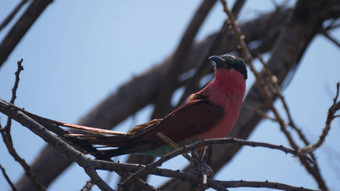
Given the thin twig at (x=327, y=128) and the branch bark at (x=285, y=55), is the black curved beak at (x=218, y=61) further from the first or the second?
the thin twig at (x=327, y=128)

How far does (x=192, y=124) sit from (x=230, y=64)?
0.65 meters

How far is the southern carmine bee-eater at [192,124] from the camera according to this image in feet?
10.2

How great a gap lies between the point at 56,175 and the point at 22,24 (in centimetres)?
259

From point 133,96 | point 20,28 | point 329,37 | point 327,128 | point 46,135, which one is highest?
point 329,37

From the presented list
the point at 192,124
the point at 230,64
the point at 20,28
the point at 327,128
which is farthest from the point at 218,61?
the point at 327,128

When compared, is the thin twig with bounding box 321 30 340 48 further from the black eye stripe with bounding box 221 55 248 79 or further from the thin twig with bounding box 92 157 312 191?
the thin twig with bounding box 92 157 312 191

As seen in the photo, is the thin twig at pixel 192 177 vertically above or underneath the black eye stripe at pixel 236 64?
underneath

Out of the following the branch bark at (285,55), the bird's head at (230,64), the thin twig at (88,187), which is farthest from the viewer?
the branch bark at (285,55)

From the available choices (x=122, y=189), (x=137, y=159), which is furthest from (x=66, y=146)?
(x=137, y=159)

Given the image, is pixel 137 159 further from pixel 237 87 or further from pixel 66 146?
pixel 66 146

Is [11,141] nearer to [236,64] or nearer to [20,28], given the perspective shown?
[20,28]

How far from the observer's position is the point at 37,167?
5.38 meters

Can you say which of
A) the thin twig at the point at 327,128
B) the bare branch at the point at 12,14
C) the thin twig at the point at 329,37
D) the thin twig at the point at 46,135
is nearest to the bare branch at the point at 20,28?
the bare branch at the point at 12,14

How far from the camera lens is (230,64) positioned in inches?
147
